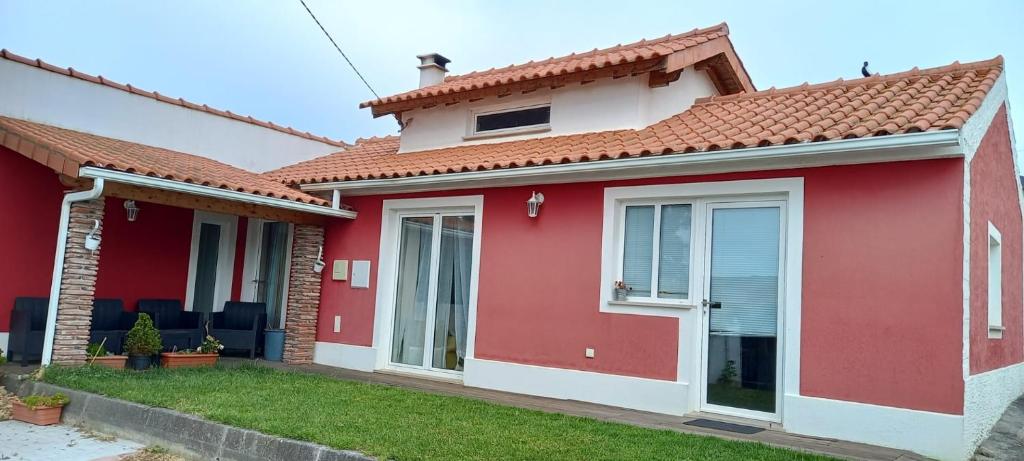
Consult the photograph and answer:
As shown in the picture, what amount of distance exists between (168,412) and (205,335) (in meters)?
4.69

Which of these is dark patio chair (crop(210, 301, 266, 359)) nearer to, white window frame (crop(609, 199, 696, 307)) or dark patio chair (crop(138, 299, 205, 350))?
dark patio chair (crop(138, 299, 205, 350))

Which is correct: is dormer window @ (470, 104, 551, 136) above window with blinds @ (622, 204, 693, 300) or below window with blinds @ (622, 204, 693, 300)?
above

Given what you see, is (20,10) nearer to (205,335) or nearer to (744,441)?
(205,335)

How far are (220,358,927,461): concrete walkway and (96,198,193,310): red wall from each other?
1897mm

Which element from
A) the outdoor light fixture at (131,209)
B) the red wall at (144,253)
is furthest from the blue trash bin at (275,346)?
the outdoor light fixture at (131,209)

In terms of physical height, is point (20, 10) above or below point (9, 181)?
above

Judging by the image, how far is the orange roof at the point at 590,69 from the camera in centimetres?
910

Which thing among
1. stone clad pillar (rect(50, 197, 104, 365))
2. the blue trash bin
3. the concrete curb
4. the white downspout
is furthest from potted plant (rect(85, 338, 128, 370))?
the blue trash bin

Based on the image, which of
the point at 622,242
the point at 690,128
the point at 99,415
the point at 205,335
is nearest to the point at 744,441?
the point at 622,242

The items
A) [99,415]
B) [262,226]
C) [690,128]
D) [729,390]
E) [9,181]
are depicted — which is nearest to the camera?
[99,415]

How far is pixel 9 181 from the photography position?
9.27m

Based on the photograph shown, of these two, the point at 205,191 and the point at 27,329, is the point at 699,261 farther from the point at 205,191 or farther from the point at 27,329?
the point at 27,329

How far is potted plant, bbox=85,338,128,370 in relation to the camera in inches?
334

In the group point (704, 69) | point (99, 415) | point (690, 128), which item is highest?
point (704, 69)
